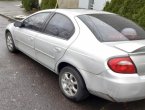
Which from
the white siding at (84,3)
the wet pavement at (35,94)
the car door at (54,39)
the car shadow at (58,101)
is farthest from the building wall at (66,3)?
the car shadow at (58,101)

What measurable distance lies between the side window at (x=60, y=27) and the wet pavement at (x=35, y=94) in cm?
98

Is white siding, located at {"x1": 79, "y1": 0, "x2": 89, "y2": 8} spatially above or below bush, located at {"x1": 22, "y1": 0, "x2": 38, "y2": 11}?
above

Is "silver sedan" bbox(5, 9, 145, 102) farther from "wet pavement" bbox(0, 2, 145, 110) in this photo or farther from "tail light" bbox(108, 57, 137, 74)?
"wet pavement" bbox(0, 2, 145, 110)

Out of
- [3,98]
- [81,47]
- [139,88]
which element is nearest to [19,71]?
[3,98]

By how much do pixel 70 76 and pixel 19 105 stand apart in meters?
0.93

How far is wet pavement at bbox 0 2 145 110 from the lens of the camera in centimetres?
407

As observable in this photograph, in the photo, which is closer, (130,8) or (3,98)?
(3,98)

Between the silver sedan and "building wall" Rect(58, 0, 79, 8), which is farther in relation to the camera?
"building wall" Rect(58, 0, 79, 8)

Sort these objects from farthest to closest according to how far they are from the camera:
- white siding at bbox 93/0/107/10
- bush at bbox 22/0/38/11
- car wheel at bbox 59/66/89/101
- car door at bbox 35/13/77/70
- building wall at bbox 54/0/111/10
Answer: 1. bush at bbox 22/0/38/11
2. building wall at bbox 54/0/111/10
3. white siding at bbox 93/0/107/10
4. car door at bbox 35/13/77/70
5. car wheel at bbox 59/66/89/101

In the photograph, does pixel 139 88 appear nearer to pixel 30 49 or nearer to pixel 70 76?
pixel 70 76

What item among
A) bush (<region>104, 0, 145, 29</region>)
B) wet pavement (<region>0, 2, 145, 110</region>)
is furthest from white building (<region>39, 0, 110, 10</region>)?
wet pavement (<region>0, 2, 145, 110</region>)

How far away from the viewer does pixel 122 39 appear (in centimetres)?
399

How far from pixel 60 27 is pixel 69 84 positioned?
1.08 meters

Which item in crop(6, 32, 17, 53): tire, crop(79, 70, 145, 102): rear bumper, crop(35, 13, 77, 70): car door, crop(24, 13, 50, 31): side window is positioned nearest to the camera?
crop(79, 70, 145, 102): rear bumper
